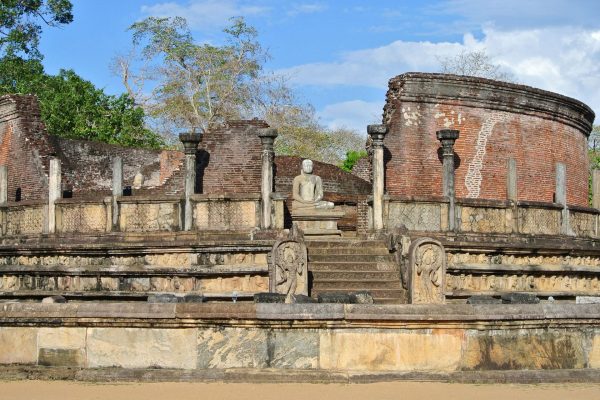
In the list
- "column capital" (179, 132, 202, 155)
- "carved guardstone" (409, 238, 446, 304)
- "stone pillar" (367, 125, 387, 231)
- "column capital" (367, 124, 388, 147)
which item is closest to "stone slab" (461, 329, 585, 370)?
"carved guardstone" (409, 238, 446, 304)

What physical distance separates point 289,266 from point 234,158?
20.9 ft

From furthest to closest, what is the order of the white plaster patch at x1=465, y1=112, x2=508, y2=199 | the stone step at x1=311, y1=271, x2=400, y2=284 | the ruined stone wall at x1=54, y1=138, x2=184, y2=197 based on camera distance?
the ruined stone wall at x1=54, y1=138, x2=184, y2=197 < the white plaster patch at x1=465, y1=112, x2=508, y2=199 < the stone step at x1=311, y1=271, x2=400, y2=284

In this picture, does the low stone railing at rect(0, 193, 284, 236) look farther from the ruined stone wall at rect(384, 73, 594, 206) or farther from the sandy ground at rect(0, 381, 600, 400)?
the sandy ground at rect(0, 381, 600, 400)

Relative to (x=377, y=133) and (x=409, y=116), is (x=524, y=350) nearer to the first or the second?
(x=377, y=133)

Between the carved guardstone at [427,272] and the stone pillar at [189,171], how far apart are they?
4.59m

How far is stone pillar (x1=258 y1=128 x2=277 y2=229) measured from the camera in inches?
690

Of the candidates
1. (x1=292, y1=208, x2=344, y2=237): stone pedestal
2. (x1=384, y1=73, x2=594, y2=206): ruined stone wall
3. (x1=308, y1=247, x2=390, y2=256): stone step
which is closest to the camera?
(x1=308, y1=247, x2=390, y2=256): stone step

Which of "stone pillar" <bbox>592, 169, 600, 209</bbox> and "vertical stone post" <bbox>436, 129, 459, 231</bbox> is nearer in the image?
"vertical stone post" <bbox>436, 129, 459, 231</bbox>

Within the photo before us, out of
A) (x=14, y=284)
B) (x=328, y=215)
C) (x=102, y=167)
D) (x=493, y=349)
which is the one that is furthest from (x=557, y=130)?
(x=493, y=349)

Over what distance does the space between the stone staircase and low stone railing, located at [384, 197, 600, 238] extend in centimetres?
81

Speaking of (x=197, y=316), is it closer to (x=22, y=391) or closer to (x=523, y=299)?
(x=22, y=391)

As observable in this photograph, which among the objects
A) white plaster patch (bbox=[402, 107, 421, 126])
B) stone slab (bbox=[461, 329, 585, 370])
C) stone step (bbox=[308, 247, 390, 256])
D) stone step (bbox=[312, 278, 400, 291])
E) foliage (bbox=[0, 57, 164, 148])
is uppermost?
foliage (bbox=[0, 57, 164, 148])

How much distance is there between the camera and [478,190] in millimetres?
22062

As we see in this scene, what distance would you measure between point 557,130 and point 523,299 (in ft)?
41.5
